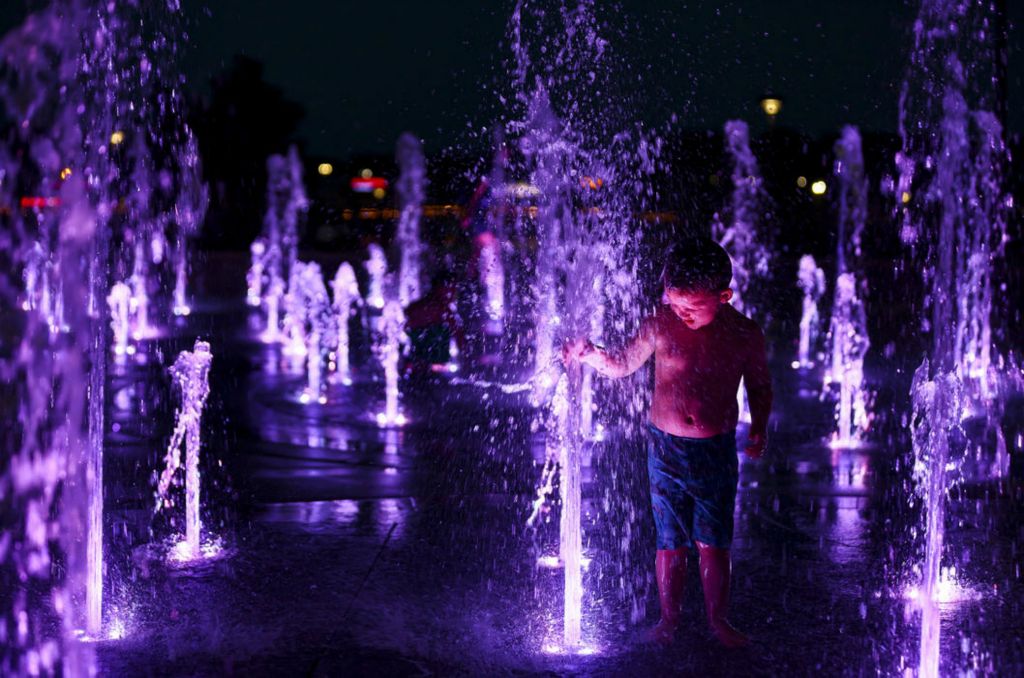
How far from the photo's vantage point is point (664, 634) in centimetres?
414

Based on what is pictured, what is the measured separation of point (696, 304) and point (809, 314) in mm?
13025

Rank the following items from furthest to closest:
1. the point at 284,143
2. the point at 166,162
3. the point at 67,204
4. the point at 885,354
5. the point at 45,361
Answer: the point at 284,143 → the point at 166,162 → the point at 885,354 → the point at 45,361 → the point at 67,204

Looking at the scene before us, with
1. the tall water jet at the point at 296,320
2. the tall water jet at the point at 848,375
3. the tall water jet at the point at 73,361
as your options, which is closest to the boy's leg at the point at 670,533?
the tall water jet at the point at 73,361

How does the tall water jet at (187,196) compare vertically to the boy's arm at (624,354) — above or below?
above

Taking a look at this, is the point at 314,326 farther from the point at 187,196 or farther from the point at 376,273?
the point at 187,196

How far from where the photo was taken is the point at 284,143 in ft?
146

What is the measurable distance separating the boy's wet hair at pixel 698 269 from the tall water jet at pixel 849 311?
458 cm

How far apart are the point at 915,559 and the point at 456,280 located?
6.54 metres

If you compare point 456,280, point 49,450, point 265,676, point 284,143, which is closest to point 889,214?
point 284,143

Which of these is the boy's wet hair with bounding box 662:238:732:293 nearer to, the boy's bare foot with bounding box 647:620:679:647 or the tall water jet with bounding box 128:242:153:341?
the boy's bare foot with bounding box 647:620:679:647

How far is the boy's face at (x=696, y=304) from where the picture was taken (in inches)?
159

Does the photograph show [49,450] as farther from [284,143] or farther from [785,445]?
[284,143]

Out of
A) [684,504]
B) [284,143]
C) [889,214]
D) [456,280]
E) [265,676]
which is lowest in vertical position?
[265,676]

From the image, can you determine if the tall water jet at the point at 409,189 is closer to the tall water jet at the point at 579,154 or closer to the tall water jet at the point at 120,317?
the tall water jet at the point at 120,317
